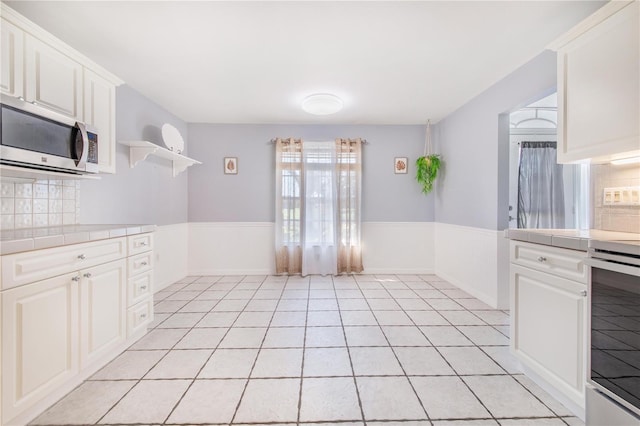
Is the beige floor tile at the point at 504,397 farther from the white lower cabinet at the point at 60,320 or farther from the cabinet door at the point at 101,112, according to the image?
the cabinet door at the point at 101,112

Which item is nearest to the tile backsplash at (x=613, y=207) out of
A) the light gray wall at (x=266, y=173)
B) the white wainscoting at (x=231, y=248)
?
the light gray wall at (x=266, y=173)

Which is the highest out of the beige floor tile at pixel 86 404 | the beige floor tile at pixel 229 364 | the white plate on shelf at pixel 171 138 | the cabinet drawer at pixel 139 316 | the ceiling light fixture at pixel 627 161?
the white plate on shelf at pixel 171 138

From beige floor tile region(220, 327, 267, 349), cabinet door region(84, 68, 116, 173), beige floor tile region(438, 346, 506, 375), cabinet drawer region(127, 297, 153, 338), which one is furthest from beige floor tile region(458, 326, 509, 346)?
cabinet door region(84, 68, 116, 173)

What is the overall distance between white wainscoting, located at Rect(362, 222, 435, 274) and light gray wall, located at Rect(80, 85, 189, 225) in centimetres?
286

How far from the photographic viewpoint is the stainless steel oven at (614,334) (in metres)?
1.13

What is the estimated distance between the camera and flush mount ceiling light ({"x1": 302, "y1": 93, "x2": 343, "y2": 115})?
9.93 ft

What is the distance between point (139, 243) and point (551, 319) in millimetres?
2798

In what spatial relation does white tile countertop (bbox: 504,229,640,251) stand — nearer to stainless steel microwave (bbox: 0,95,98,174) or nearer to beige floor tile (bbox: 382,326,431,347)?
beige floor tile (bbox: 382,326,431,347)

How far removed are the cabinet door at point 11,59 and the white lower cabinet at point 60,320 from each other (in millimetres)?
954

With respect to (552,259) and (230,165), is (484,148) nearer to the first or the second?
(552,259)

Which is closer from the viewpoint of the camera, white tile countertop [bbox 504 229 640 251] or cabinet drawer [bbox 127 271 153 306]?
white tile countertop [bbox 504 229 640 251]

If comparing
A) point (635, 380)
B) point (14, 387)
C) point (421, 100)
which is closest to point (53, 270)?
point (14, 387)

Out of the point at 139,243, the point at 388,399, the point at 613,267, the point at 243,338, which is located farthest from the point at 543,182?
the point at 139,243

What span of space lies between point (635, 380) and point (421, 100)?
3.00 m
